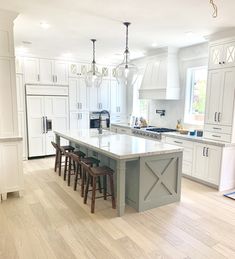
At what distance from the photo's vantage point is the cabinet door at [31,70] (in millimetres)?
5801

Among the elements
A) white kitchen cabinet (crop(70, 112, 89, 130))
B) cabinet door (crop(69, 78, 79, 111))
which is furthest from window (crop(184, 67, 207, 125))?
cabinet door (crop(69, 78, 79, 111))

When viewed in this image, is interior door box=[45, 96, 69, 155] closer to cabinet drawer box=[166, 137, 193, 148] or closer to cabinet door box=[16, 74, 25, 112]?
cabinet door box=[16, 74, 25, 112]

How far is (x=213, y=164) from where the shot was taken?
4137 mm

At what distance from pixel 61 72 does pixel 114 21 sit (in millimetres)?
3158

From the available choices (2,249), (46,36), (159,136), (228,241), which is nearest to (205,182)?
(159,136)

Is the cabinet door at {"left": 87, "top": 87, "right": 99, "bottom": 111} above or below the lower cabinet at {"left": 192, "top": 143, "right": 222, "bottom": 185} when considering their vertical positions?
above

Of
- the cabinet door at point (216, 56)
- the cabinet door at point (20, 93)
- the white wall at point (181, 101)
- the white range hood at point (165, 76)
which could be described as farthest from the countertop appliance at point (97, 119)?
the cabinet door at point (216, 56)

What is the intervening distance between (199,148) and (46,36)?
364cm

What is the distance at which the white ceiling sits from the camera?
2877 mm

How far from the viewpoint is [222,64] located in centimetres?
404

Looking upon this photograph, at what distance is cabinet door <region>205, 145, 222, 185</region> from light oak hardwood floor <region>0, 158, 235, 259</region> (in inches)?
15.1

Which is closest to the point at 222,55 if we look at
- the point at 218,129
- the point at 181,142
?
the point at 218,129

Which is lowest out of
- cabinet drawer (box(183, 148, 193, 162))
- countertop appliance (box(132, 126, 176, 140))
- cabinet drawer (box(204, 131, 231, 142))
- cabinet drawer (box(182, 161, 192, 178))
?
cabinet drawer (box(182, 161, 192, 178))

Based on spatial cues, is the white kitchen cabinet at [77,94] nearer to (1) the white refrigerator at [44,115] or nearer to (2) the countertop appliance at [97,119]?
(1) the white refrigerator at [44,115]
